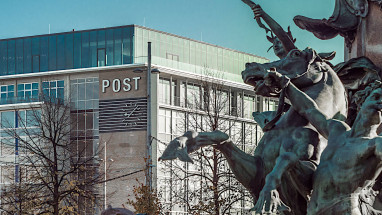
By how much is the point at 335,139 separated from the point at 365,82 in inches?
88.3

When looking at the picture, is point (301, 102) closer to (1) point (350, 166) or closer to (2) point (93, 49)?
(1) point (350, 166)

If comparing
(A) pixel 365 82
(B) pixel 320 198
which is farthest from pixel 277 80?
(A) pixel 365 82

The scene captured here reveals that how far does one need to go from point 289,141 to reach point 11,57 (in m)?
82.3

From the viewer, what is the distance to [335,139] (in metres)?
8.78

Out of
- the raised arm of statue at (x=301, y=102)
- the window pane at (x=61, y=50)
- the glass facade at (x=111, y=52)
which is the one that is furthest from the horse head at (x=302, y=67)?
the window pane at (x=61, y=50)

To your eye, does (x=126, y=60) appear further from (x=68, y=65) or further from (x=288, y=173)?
(x=288, y=173)

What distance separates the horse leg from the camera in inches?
366

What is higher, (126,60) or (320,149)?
(126,60)

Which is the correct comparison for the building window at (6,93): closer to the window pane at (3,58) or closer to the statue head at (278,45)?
the window pane at (3,58)

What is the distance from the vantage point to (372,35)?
36.4 ft

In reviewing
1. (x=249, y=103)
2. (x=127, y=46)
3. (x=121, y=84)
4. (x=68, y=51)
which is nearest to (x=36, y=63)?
(x=68, y=51)

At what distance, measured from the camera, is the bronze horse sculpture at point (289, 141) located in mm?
8758

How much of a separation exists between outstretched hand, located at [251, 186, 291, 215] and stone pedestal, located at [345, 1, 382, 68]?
3352 millimetres

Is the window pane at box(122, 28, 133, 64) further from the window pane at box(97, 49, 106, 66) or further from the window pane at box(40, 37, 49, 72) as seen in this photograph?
the window pane at box(40, 37, 49, 72)
